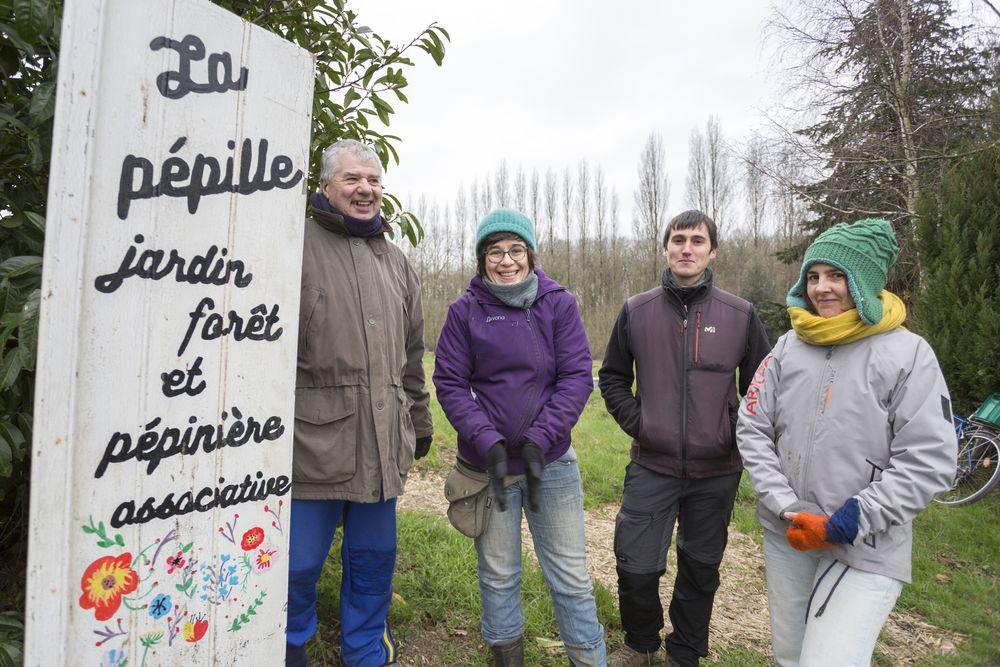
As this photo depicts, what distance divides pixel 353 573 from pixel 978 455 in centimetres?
628

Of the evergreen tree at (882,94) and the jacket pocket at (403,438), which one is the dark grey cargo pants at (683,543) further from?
the evergreen tree at (882,94)

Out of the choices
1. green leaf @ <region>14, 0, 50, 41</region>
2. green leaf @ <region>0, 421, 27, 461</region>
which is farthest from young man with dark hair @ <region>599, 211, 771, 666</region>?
green leaf @ <region>14, 0, 50, 41</region>

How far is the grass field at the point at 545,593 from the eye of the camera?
2.88 meters

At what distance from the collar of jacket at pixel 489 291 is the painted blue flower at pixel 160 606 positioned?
1.46 metres

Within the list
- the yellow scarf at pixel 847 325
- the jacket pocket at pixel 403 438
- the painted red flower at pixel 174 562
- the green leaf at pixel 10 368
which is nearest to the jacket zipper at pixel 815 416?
the yellow scarf at pixel 847 325

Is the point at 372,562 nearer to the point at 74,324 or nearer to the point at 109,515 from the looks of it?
the point at 109,515

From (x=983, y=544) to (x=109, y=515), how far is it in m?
5.88

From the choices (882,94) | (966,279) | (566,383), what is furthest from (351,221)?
(882,94)

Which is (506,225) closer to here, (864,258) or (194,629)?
(864,258)

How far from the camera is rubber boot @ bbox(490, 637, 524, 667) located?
2.35 m

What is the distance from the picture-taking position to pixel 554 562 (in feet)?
7.77

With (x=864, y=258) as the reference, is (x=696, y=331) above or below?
below

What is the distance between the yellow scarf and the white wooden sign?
5.83ft

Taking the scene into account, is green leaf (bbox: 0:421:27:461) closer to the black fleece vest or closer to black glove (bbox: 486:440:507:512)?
black glove (bbox: 486:440:507:512)
